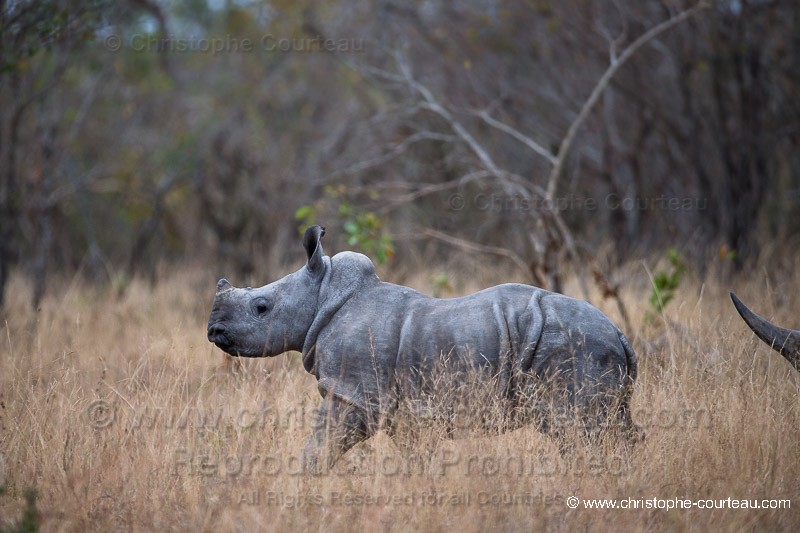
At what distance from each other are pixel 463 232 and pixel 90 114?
8327 mm

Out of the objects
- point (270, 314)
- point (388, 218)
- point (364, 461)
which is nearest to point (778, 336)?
point (364, 461)

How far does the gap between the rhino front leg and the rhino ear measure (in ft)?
2.67

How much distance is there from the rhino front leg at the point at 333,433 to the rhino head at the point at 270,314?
1.78ft

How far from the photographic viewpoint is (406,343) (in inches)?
203

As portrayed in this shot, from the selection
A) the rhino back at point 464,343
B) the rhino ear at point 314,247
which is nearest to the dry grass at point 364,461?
the rhino back at point 464,343

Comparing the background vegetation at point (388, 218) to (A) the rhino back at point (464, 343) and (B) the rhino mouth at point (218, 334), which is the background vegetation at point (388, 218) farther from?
(B) the rhino mouth at point (218, 334)

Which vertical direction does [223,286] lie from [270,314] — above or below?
above

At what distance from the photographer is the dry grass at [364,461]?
179 inches

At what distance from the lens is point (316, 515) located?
4.57 metres

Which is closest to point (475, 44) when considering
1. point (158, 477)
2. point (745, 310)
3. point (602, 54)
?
point (602, 54)

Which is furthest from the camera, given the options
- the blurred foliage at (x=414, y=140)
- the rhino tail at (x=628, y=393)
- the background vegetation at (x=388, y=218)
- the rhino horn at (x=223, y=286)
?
the blurred foliage at (x=414, y=140)

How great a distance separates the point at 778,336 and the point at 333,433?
9.46ft

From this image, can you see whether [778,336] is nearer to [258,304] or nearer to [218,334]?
[258,304]

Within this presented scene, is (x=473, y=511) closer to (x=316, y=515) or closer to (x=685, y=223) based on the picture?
(x=316, y=515)
